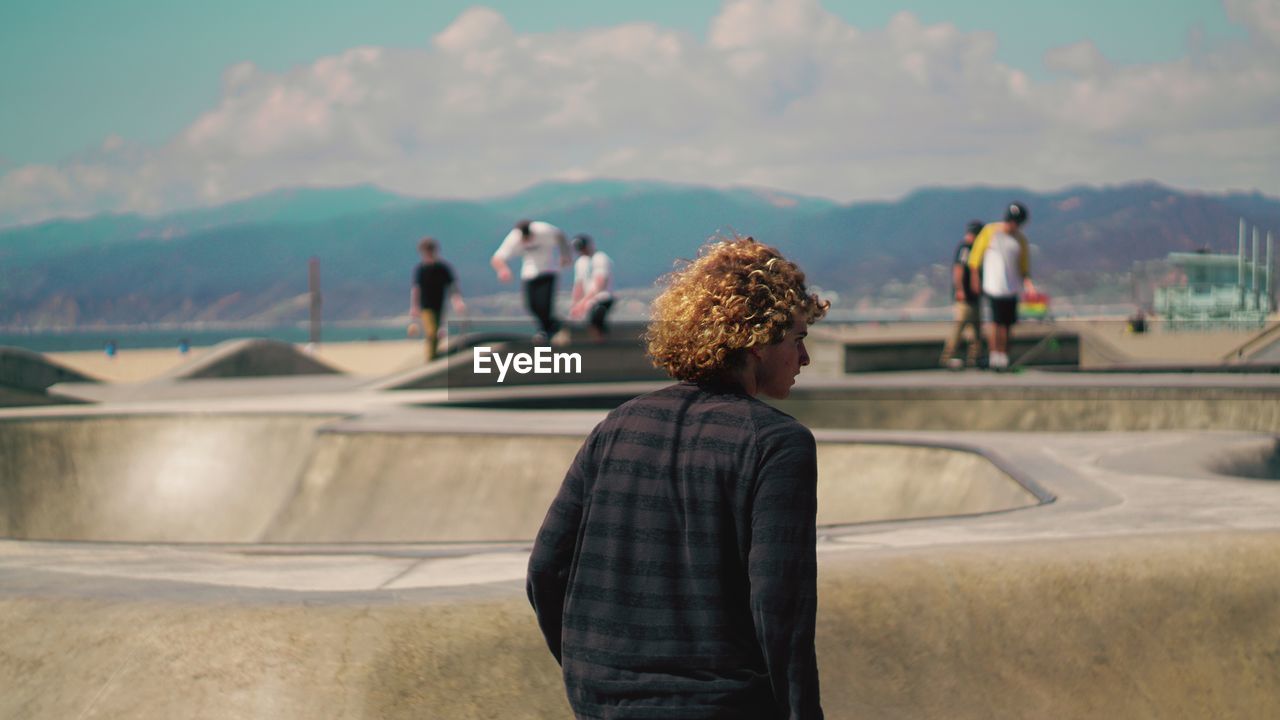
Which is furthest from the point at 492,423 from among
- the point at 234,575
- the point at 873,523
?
the point at 234,575

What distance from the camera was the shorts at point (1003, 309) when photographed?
14.2 metres

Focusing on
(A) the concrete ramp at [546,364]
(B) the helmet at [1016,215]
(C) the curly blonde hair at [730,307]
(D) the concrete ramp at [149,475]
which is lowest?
(D) the concrete ramp at [149,475]

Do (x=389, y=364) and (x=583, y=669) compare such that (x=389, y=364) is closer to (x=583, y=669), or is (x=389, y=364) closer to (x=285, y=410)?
(x=285, y=410)

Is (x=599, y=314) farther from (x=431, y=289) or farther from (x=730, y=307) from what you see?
(x=730, y=307)

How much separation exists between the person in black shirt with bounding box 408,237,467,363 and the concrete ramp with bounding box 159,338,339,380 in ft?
12.9

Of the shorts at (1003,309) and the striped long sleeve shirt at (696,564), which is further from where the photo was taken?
the shorts at (1003,309)

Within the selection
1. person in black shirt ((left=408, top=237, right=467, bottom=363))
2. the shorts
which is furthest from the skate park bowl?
person in black shirt ((left=408, top=237, right=467, bottom=363))

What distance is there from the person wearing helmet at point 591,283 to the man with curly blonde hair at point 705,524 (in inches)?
568

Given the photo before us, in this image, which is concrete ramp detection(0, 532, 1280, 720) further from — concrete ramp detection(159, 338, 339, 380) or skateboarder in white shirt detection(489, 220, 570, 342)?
concrete ramp detection(159, 338, 339, 380)

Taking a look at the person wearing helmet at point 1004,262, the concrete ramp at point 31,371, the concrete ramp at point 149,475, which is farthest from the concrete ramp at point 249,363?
the person wearing helmet at point 1004,262

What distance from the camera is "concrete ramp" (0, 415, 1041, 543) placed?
8.91 m

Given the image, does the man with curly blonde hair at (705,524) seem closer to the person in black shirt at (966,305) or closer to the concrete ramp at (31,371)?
the person in black shirt at (966,305)

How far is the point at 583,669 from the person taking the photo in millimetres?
2146

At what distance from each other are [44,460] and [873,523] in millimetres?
7990
